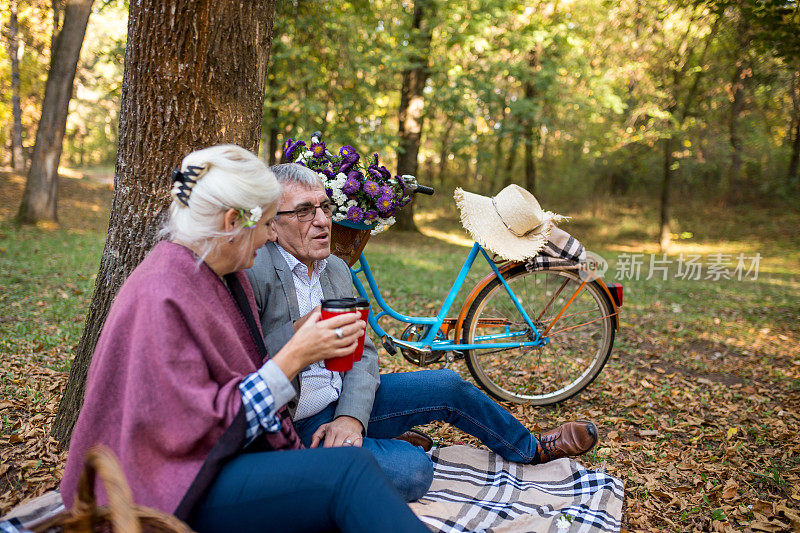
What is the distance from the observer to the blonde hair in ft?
5.43

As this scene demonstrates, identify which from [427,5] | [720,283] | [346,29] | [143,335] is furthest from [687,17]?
[143,335]

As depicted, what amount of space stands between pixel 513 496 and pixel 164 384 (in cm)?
182

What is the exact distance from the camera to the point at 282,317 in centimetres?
226

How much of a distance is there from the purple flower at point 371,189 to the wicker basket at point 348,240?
0.70ft

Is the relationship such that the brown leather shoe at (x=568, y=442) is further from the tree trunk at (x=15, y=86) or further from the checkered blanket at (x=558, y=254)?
the tree trunk at (x=15, y=86)

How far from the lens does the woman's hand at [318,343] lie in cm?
168

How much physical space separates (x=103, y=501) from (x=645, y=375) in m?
4.22

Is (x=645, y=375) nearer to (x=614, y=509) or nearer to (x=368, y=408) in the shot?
(x=614, y=509)

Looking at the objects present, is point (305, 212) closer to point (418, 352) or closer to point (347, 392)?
point (347, 392)

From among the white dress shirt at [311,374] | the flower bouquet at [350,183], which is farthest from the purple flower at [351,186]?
the white dress shirt at [311,374]

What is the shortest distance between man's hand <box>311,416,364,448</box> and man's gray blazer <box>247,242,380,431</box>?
0.03 m

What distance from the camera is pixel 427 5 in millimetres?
13375

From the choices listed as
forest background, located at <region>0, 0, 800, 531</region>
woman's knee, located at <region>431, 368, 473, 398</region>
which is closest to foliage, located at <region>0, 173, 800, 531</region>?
forest background, located at <region>0, 0, 800, 531</region>

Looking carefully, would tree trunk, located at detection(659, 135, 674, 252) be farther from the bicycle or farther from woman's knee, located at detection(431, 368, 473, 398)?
woman's knee, located at detection(431, 368, 473, 398)
